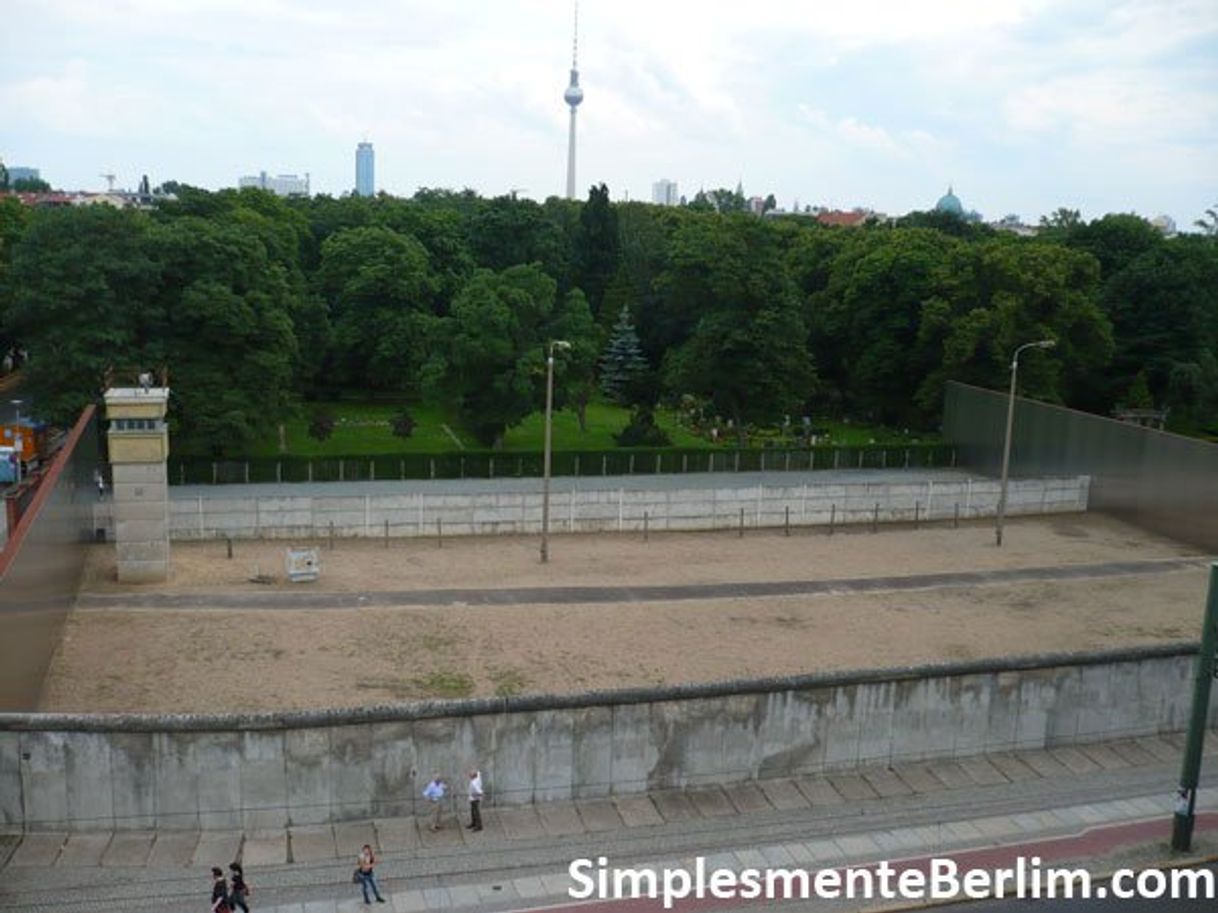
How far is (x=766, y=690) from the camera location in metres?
21.9

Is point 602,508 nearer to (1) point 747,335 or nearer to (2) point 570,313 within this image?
(2) point 570,313

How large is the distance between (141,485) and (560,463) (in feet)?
69.4

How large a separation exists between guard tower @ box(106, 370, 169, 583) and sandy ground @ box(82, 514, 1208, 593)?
2.68ft

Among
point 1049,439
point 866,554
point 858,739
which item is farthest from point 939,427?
point 858,739

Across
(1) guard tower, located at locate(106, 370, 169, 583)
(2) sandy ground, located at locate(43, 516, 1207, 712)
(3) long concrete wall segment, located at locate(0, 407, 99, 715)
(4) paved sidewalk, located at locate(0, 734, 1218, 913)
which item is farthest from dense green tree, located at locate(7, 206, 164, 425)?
(4) paved sidewalk, located at locate(0, 734, 1218, 913)

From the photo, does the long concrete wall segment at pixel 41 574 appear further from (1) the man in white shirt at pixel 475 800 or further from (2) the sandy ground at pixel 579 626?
(1) the man in white shirt at pixel 475 800

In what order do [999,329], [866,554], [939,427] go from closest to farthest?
[866,554] → [999,329] → [939,427]

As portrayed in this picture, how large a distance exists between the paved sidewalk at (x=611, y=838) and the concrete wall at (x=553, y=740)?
372 mm

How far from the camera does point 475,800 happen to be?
2036cm

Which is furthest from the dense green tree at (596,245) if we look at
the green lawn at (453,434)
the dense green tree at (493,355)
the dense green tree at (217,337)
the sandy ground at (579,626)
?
the sandy ground at (579,626)

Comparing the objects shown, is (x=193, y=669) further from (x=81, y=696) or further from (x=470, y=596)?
(x=470, y=596)

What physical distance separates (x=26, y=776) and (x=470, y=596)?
638 inches

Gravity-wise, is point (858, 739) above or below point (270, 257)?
below

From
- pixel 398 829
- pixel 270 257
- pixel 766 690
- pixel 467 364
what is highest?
pixel 270 257
